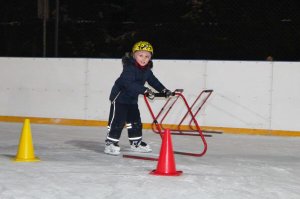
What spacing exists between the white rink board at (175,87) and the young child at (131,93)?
3177 mm

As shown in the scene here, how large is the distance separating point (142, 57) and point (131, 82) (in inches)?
11.9

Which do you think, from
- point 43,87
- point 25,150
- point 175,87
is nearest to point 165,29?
point 175,87

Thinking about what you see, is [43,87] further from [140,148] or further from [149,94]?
[149,94]

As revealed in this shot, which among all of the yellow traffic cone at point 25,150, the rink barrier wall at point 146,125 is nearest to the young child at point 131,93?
the yellow traffic cone at point 25,150

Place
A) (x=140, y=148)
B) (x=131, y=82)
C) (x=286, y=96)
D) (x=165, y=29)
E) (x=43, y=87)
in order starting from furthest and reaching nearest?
(x=165, y=29), (x=43, y=87), (x=286, y=96), (x=140, y=148), (x=131, y=82)

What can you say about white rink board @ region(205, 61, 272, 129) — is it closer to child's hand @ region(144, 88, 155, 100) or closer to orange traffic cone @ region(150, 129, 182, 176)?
child's hand @ region(144, 88, 155, 100)

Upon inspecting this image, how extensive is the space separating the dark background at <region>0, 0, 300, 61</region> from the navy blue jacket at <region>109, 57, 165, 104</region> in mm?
5069

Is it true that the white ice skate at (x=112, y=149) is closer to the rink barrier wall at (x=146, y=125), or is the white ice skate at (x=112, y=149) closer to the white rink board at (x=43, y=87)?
the rink barrier wall at (x=146, y=125)

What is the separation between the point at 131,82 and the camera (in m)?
6.53

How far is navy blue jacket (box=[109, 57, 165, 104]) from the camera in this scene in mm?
6508

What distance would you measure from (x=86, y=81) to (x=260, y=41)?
4214 mm

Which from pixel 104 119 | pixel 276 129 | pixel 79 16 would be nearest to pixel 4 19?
pixel 79 16

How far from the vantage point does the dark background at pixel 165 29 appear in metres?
12.7

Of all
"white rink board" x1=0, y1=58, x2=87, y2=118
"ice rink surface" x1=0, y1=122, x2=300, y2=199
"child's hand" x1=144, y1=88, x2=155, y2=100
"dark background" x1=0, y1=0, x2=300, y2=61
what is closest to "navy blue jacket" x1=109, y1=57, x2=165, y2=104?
"child's hand" x1=144, y1=88, x2=155, y2=100
